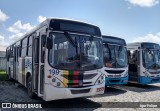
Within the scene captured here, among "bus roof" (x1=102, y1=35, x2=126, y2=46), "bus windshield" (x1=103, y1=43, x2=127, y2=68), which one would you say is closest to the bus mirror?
"bus windshield" (x1=103, y1=43, x2=127, y2=68)

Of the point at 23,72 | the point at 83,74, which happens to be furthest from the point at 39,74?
the point at 23,72

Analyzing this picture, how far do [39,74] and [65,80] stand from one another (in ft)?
3.49

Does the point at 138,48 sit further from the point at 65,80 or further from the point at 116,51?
the point at 65,80

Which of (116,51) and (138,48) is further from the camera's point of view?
(138,48)

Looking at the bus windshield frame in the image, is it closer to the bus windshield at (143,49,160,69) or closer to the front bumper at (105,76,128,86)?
the front bumper at (105,76,128,86)

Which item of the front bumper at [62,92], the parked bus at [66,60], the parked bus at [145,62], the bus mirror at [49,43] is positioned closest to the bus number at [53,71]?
the parked bus at [66,60]

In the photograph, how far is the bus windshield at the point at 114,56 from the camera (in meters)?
12.5

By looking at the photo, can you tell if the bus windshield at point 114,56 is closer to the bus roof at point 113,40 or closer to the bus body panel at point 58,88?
the bus roof at point 113,40

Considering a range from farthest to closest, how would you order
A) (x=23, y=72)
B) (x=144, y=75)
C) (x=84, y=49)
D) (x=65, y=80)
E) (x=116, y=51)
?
1. (x=144, y=75)
2. (x=116, y=51)
3. (x=23, y=72)
4. (x=84, y=49)
5. (x=65, y=80)

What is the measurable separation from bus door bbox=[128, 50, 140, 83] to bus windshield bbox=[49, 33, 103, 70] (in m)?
6.29

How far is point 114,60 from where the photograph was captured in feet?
41.6

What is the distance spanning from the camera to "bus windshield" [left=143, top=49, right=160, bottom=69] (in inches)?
557

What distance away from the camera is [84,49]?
8.34 metres

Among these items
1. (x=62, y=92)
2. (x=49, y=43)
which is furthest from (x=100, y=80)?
(x=49, y=43)
